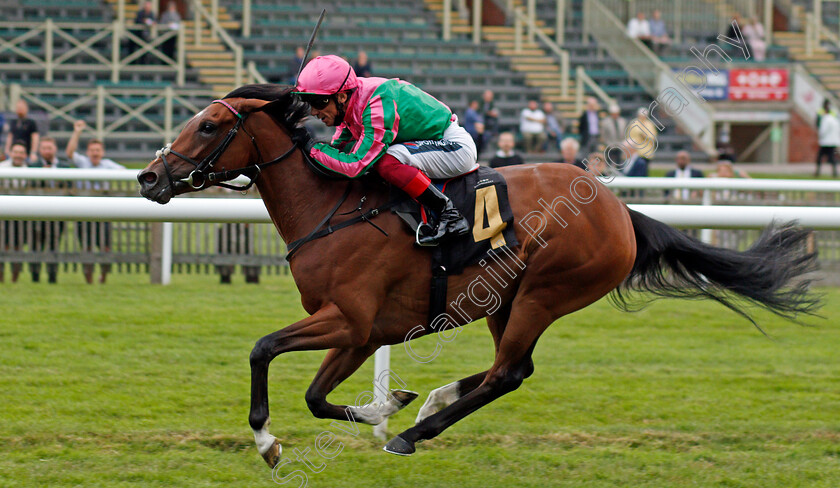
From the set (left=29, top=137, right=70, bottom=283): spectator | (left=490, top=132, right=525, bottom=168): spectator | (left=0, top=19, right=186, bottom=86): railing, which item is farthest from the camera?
(left=0, top=19, right=186, bottom=86): railing

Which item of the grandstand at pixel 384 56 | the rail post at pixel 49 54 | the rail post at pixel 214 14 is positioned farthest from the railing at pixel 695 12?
the rail post at pixel 49 54

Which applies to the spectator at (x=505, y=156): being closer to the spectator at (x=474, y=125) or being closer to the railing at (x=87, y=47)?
the spectator at (x=474, y=125)

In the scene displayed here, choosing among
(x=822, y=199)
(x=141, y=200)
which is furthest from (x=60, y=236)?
(x=822, y=199)

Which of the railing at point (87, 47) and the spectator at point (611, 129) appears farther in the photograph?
the railing at point (87, 47)

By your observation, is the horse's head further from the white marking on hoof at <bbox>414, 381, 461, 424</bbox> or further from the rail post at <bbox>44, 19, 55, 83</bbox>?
the rail post at <bbox>44, 19, 55, 83</bbox>

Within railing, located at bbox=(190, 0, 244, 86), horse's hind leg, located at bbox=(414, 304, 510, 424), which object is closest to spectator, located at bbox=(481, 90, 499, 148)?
railing, located at bbox=(190, 0, 244, 86)

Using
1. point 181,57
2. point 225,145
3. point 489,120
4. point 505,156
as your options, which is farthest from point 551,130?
point 225,145

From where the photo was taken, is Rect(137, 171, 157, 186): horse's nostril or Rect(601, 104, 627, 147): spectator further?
Rect(601, 104, 627, 147): spectator

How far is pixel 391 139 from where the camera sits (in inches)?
141

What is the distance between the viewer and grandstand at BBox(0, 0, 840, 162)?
16062 millimetres

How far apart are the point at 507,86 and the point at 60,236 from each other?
40.6ft

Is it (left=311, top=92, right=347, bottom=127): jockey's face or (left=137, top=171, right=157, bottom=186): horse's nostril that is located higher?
(left=311, top=92, right=347, bottom=127): jockey's face

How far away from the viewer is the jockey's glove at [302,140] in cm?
374

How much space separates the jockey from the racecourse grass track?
3.30ft
